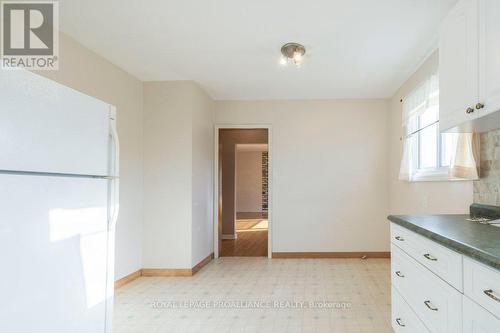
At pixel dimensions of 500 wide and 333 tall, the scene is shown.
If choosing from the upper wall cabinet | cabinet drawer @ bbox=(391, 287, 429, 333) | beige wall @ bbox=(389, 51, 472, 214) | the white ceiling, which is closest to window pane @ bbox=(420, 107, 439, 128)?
beige wall @ bbox=(389, 51, 472, 214)

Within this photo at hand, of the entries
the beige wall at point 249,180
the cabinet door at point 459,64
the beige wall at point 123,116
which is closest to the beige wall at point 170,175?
the beige wall at point 123,116

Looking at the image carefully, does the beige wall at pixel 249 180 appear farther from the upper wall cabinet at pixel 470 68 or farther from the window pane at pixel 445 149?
the upper wall cabinet at pixel 470 68

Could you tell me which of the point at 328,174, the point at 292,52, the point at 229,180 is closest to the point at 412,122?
the point at 328,174

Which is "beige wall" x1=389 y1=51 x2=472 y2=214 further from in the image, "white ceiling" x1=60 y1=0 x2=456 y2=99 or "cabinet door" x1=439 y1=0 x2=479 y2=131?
"cabinet door" x1=439 y1=0 x2=479 y2=131

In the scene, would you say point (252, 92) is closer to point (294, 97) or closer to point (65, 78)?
point (294, 97)

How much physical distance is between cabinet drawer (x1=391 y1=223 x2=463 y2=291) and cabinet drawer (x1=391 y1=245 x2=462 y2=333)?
34mm

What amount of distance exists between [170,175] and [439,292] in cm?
317

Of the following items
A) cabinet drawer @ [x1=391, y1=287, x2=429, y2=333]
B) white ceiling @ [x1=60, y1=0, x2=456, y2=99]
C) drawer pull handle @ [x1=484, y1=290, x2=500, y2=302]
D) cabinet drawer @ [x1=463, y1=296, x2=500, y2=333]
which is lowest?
cabinet drawer @ [x1=391, y1=287, x2=429, y2=333]

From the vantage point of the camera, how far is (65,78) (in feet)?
9.11

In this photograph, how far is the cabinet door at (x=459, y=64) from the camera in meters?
1.74

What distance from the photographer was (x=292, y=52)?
3029 millimetres

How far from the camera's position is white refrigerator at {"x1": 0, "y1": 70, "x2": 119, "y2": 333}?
1.14 meters

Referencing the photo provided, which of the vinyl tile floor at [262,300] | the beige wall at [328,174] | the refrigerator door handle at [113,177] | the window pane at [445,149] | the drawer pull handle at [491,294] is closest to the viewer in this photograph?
the drawer pull handle at [491,294]

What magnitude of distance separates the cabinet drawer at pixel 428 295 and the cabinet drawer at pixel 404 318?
37 mm
